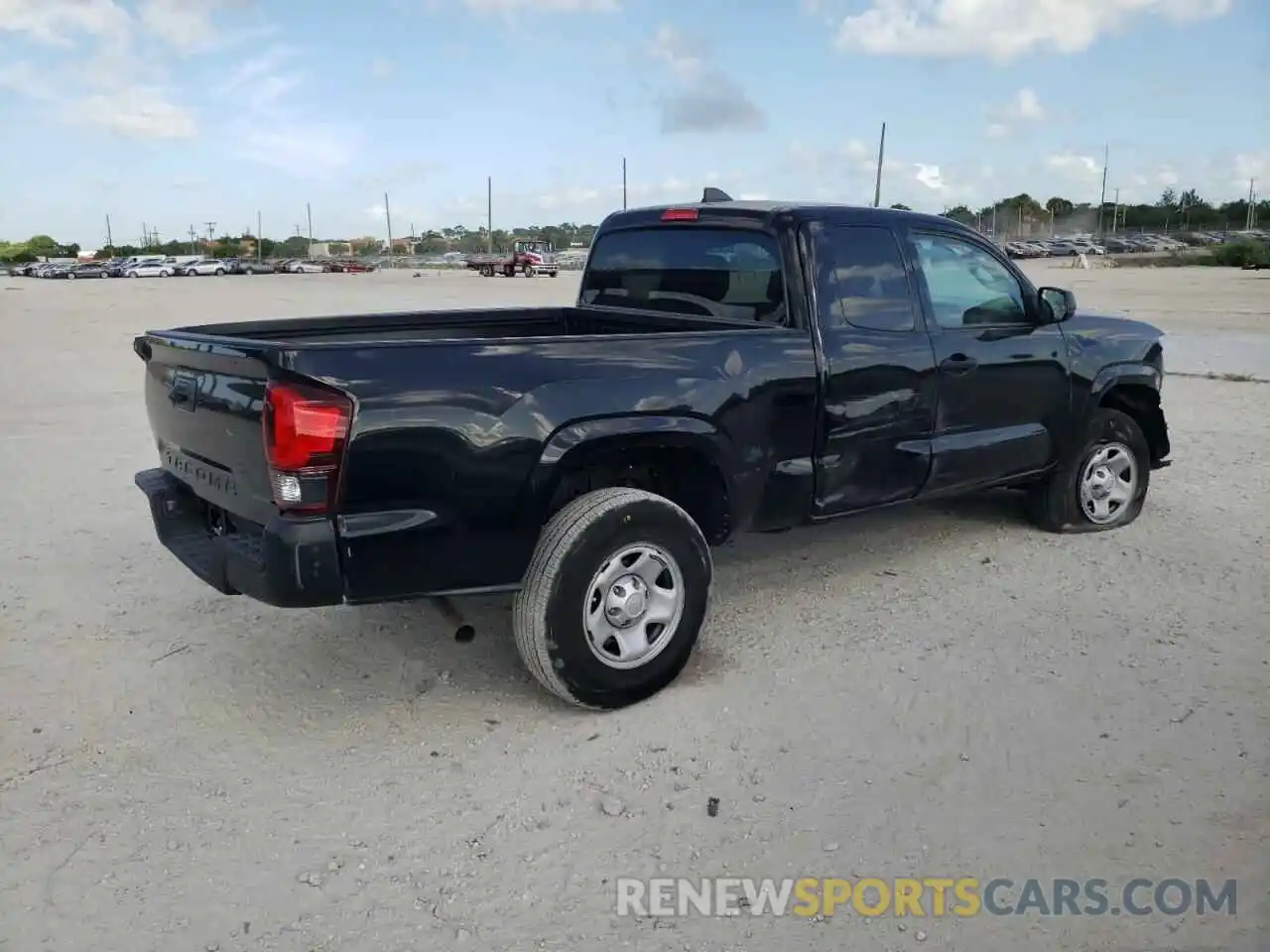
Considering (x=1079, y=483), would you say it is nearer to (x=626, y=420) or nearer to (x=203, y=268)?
(x=626, y=420)

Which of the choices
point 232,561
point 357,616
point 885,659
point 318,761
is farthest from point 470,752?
point 885,659

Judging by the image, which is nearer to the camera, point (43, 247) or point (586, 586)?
point (586, 586)

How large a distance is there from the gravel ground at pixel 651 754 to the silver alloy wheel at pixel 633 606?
24 cm

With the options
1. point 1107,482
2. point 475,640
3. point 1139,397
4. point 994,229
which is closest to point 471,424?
point 475,640

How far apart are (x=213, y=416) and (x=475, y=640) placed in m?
1.49

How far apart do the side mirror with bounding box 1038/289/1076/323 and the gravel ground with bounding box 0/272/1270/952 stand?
124cm

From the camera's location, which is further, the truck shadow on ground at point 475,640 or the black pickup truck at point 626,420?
the truck shadow on ground at point 475,640

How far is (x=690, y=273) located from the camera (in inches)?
195

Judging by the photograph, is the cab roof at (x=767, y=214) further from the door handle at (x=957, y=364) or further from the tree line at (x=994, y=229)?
the tree line at (x=994, y=229)

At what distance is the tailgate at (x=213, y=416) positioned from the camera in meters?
3.36

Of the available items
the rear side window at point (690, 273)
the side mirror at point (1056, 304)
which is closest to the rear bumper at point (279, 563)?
the rear side window at point (690, 273)

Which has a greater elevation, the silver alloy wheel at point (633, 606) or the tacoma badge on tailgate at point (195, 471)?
the tacoma badge on tailgate at point (195, 471)

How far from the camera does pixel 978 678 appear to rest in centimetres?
406

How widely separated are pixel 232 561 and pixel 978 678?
278 centimetres
